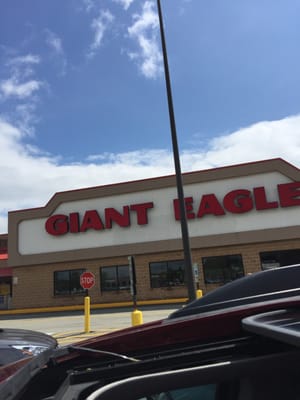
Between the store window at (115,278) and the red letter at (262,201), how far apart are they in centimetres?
973

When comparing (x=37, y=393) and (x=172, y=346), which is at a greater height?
(x=172, y=346)

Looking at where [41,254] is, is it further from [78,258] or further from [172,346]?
[172,346]

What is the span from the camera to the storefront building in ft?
81.0

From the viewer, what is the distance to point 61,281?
28.1 meters

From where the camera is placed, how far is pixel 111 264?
2723cm

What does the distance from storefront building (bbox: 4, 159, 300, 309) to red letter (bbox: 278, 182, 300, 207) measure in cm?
6

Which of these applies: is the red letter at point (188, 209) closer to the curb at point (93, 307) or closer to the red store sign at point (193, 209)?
the red store sign at point (193, 209)

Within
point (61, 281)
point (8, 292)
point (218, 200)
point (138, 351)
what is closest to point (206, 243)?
point (218, 200)

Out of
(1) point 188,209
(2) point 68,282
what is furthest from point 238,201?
(2) point 68,282

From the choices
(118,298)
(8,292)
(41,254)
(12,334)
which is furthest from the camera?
(8,292)

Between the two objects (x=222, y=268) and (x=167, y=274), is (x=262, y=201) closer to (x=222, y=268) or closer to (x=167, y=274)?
(x=222, y=268)

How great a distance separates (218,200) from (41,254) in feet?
43.6

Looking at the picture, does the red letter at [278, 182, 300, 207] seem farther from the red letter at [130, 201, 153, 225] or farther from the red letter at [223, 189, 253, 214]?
the red letter at [130, 201, 153, 225]

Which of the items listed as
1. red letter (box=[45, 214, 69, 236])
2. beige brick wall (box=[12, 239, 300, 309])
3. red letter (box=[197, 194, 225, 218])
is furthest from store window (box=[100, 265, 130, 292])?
red letter (box=[197, 194, 225, 218])
